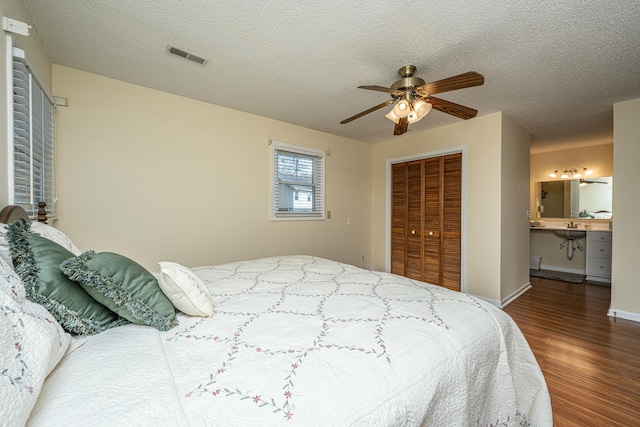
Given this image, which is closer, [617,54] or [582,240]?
[617,54]

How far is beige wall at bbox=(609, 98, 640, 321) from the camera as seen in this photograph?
2.87 m

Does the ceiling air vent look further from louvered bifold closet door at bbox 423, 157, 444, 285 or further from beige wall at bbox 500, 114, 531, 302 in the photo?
beige wall at bbox 500, 114, 531, 302

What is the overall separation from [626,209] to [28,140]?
5.46 metres

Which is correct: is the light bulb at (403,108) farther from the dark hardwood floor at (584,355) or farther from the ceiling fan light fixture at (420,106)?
the dark hardwood floor at (584,355)

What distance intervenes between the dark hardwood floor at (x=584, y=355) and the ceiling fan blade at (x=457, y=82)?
86.0 inches

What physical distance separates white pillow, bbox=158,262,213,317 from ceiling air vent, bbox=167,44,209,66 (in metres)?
1.85

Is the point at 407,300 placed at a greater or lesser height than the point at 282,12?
lesser

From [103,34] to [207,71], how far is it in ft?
2.43

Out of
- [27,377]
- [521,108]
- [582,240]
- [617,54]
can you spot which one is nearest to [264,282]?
[27,377]

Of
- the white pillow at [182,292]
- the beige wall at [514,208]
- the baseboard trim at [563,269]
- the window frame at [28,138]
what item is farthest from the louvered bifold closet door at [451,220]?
the window frame at [28,138]

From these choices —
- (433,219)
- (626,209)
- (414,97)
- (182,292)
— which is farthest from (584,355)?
(182,292)

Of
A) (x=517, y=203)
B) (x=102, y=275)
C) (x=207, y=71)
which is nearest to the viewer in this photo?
(x=102, y=275)

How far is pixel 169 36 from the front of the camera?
1944mm

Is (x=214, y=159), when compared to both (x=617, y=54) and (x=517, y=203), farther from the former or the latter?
(x=517, y=203)
